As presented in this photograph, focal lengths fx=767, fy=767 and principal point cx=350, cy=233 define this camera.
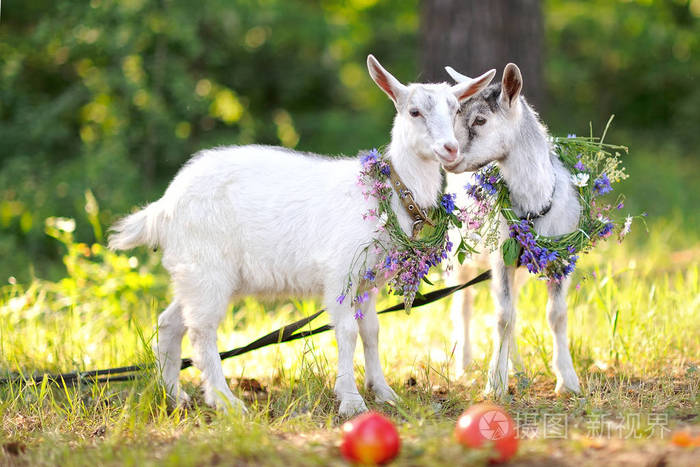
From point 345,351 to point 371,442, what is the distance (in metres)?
1.33

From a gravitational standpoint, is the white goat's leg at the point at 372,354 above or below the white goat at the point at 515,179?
below

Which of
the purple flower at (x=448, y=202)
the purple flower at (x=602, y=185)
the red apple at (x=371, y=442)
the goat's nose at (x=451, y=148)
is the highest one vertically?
the goat's nose at (x=451, y=148)

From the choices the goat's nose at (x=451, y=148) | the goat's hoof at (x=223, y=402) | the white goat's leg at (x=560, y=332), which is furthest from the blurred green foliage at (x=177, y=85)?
the white goat's leg at (x=560, y=332)

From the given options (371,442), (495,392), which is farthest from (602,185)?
(371,442)

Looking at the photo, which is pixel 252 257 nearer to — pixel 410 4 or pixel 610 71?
pixel 410 4

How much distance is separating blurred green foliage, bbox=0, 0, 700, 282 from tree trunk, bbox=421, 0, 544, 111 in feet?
4.75

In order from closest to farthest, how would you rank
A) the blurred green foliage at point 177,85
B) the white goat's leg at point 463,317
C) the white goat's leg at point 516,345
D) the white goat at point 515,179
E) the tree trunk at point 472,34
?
the white goat at point 515,179, the white goat's leg at point 516,345, the white goat's leg at point 463,317, the tree trunk at point 472,34, the blurred green foliage at point 177,85

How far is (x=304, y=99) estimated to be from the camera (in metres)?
10.6

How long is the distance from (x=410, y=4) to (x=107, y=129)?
602 centimetres

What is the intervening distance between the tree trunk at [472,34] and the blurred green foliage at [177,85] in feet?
4.75

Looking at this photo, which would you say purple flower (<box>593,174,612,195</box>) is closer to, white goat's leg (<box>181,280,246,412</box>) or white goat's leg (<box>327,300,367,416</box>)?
white goat's leg (<box>327,300,367,416</box>)

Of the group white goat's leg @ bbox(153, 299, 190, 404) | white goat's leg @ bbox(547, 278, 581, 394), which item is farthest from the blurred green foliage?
white goat's leg @ bbox(547, 278, 581, 394)

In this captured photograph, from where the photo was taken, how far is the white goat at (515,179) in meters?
4.18

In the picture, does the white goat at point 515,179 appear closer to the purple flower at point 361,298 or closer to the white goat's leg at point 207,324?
the purple flower at point 361,298
